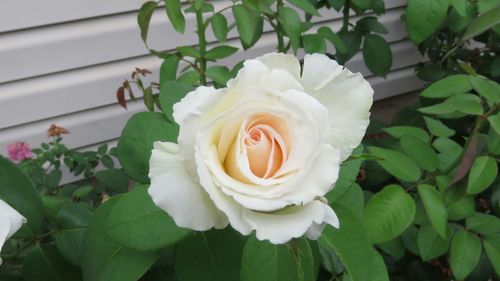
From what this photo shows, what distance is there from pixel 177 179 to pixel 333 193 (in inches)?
9.4

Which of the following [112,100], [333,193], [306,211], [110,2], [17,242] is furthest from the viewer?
[112,100]

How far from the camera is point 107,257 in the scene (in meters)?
0.74

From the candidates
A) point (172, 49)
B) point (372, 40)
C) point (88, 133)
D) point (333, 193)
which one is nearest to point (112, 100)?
point (88, 133)

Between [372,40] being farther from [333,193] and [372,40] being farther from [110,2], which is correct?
[333,193]

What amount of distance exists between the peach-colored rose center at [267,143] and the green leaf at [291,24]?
0.87 metres

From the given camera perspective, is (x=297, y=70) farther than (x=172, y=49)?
No

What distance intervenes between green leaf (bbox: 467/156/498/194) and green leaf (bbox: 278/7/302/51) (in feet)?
1.78

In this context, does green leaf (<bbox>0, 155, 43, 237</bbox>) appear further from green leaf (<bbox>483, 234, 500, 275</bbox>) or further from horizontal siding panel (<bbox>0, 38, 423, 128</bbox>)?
horizontal siding panel (<bbox>0, 38, 423, 128</bbox>)

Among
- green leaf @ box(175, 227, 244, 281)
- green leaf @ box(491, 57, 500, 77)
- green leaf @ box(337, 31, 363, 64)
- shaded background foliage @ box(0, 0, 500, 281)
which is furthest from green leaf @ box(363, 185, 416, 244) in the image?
green leaf @ box(491, 57, 500, 77)

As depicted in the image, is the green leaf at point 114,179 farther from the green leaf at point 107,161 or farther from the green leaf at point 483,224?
the green leaf at point 483,224

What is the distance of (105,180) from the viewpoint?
1.55 m

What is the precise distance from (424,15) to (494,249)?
25.4 inches

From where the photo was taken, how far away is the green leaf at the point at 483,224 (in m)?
1.25

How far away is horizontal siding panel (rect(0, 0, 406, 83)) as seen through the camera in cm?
211
